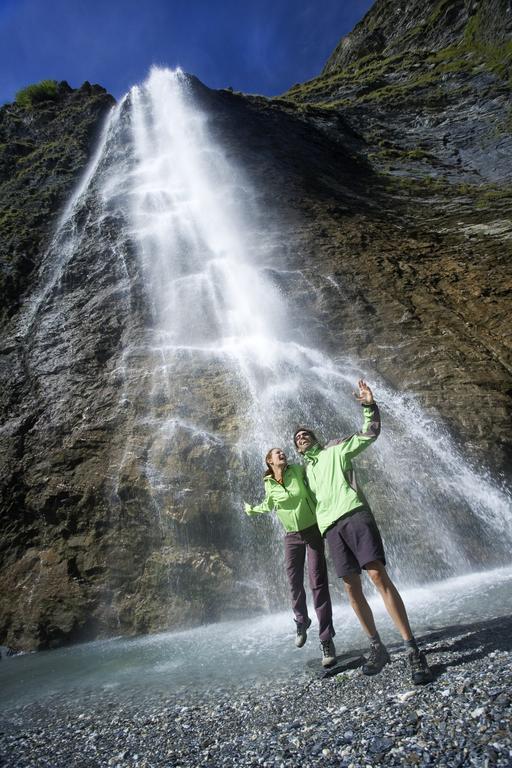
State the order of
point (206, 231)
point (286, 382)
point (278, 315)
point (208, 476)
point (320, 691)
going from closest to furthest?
point (320, 691)
point (208, 476)
point (286, 382)
point (278, 315)
point (206, 231)

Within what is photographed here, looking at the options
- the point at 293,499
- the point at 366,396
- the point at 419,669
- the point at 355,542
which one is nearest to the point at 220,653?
the point at 293,499

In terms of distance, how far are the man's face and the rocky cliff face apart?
15.9 feet

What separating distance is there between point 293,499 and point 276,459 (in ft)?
1.65

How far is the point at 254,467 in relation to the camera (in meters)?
10.1

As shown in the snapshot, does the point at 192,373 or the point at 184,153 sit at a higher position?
the point at 184,153

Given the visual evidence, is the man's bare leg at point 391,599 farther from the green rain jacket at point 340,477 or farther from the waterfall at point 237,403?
the waterfall at point 237,403

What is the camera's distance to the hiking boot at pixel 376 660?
4289 mm

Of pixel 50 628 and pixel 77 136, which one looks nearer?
pixel 50 628

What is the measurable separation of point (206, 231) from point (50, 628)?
1607cm

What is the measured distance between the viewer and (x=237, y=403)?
1166cm

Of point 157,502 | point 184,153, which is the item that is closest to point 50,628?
point 157,502

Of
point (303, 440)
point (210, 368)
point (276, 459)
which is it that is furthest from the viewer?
point (210, 368)

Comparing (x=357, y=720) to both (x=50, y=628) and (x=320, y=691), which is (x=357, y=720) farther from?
(x=50, y=628)

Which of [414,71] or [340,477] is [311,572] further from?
[414,71]
